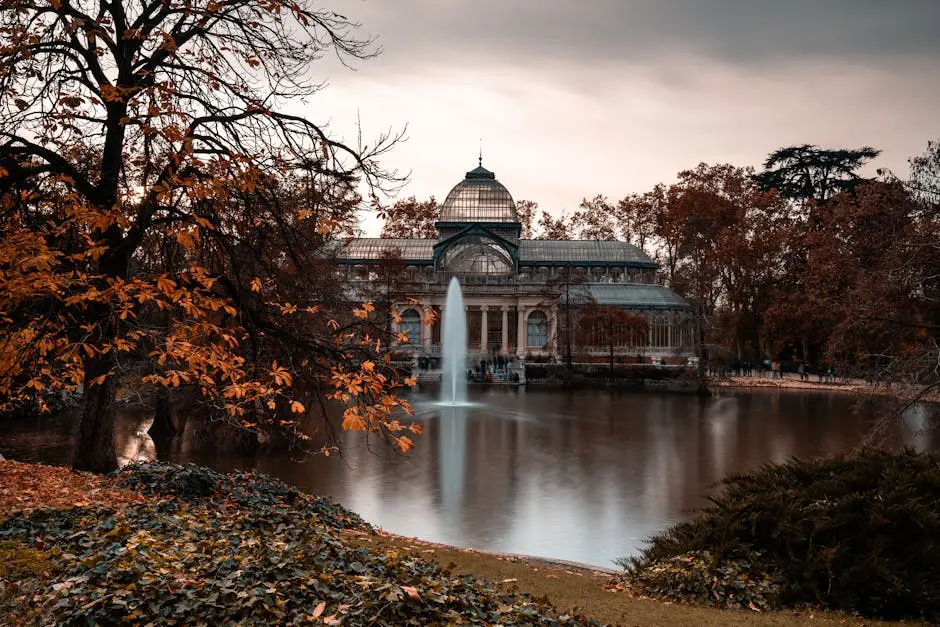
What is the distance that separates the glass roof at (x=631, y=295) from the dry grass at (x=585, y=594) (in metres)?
50.3

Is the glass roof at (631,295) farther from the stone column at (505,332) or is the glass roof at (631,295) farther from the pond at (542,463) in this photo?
the pond at (542,463)

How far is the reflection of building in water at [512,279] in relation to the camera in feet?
204

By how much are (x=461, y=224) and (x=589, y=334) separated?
17510 millimetres

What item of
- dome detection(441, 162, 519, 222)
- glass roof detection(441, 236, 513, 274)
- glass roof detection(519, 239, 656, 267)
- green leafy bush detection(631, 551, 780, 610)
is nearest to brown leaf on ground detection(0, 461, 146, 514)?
green leafy bush detection(631, 551, 780, 610)

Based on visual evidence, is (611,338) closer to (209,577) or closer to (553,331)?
(553,331)

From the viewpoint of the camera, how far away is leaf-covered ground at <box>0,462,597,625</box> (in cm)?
590

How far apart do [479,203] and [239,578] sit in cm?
6733

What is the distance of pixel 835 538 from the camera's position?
8844mm

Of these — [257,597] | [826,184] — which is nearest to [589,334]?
[826,184]

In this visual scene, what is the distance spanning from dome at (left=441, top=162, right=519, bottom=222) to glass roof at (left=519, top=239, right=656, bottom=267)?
3.03 meters

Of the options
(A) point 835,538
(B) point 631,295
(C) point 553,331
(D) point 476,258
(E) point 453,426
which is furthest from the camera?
(D) point 476,258

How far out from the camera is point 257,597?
19.7ft

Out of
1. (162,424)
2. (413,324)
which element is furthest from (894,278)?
(413,324)

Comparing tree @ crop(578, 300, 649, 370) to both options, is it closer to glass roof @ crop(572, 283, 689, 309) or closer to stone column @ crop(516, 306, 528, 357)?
glass roof @ crop(572, 283, 689, 309)
